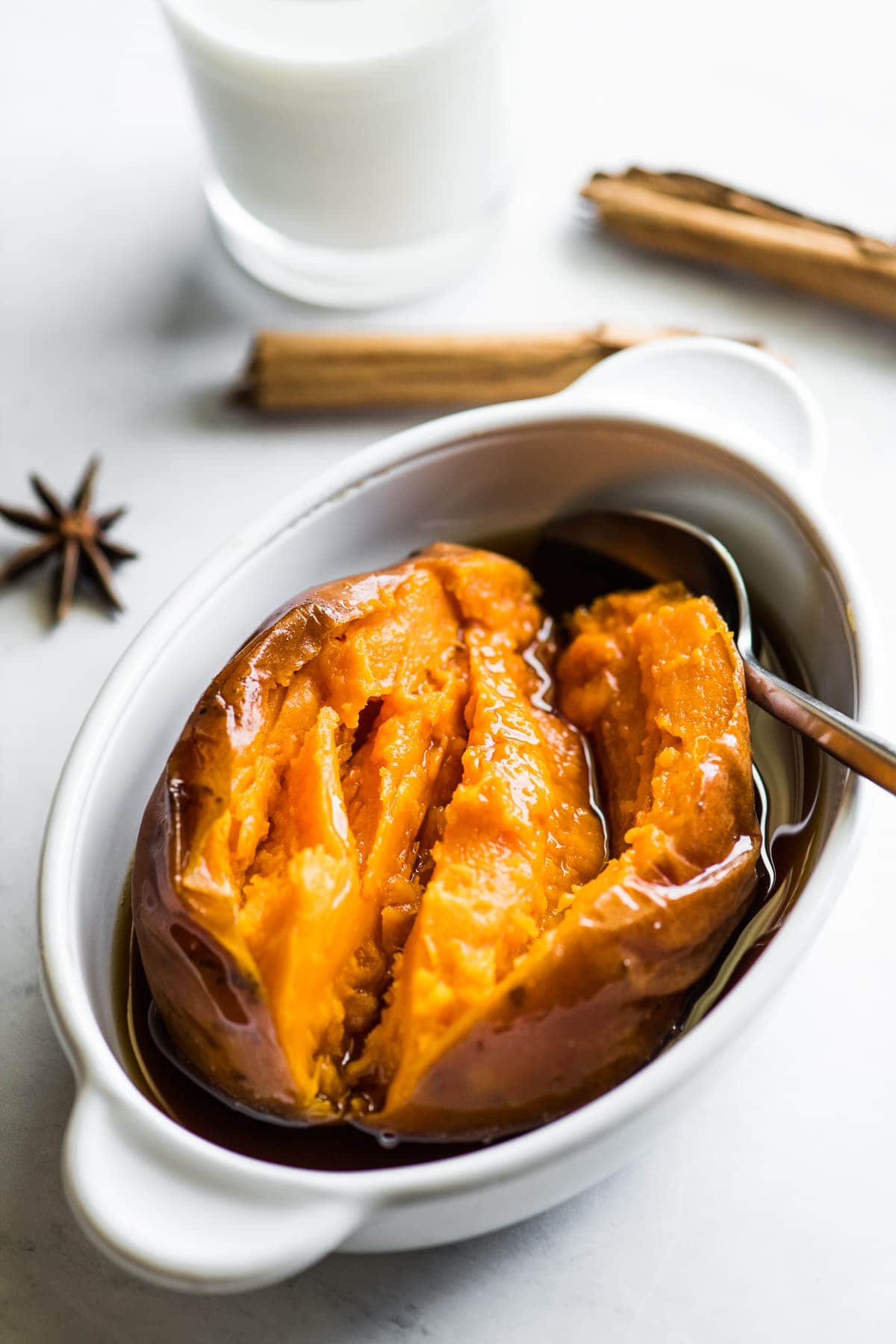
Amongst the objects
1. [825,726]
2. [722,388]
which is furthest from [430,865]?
[722,388]

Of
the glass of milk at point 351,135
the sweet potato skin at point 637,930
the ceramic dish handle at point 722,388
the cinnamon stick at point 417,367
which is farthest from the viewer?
the cinnamon stick at point 417,367

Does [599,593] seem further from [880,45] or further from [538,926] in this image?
[880,45]

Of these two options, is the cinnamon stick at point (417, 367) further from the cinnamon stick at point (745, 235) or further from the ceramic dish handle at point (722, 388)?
the ceramic dish handle at point (722, 388)

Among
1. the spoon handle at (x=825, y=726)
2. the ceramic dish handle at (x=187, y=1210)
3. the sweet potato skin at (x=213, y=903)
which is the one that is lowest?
the ceramic dish handle at (x=187, y=1210)

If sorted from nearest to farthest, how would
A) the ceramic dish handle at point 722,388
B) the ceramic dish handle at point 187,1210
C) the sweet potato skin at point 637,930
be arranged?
the ceramic dish handle at point 187,1210, the sweet potato skin at point 637,930, the ceramic dish handle at point 722,388

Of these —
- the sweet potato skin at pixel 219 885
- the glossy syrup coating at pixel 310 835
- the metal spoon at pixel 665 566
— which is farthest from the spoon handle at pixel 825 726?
the sweet potato skin at pixel 219 885

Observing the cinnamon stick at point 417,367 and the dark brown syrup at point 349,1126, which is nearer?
the dark brown syrup at point 349,1126
